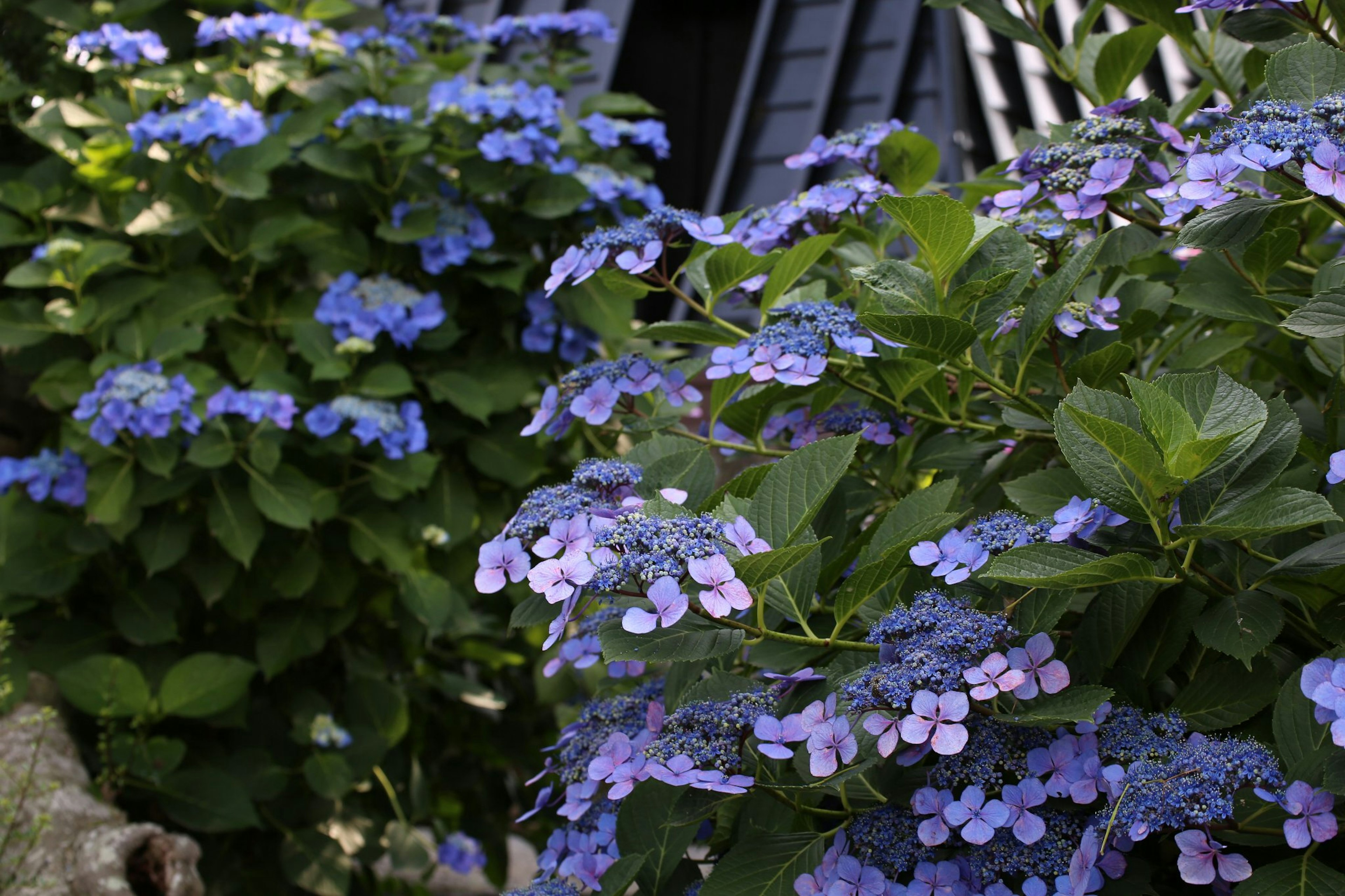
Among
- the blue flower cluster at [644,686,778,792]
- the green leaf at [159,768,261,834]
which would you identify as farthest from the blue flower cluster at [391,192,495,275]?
the blue flower cluster at [644,686,778,792]

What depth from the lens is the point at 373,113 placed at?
2.21 meters

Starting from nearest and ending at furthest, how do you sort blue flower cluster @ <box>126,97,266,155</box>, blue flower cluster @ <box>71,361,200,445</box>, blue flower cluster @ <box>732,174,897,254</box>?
blue flower cluster @ <box>732,174,897,254</box> < blue flower cluster @ <box>71,361,200,445</box> < blue flower cluster @ <box>126,97,266,155</box>

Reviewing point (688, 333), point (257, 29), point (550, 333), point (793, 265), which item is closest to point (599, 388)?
point (688, 333)

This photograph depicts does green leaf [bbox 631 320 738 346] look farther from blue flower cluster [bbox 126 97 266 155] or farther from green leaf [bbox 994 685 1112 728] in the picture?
blue flower cluster [bbox 126 97 266 155]

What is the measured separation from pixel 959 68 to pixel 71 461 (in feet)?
10.2

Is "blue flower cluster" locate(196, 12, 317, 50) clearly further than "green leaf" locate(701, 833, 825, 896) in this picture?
Yes

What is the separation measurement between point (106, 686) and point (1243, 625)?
1.95 m

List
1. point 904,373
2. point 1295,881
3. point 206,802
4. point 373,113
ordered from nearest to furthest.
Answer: point 1295,881, point 904,373, point 206,802, point 373,113

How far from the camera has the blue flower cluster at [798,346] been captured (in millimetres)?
992

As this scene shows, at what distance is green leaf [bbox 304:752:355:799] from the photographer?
85.3 inches

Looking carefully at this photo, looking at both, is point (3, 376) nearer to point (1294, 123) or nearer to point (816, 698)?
point (816, 698)

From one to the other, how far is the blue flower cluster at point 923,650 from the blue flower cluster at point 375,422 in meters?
1.41

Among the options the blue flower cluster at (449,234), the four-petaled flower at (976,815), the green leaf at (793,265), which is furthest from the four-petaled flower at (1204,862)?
the blue flower cluster at (449,234)

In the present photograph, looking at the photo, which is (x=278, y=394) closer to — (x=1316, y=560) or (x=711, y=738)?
(x=711, y=738)
